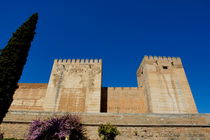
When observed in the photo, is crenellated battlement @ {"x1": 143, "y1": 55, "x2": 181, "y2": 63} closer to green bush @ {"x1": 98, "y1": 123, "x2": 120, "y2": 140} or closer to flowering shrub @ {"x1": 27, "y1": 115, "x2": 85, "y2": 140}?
green bush @ {"x1": 98, "y1": 123, "x2": 120, "y2": 140}

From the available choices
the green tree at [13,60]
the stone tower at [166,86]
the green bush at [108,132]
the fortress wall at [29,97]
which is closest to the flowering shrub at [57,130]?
the green bush at [108,132]

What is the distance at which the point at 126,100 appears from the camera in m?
16.8

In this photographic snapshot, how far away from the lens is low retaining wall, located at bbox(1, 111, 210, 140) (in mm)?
9656

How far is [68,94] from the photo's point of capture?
15.0 metres

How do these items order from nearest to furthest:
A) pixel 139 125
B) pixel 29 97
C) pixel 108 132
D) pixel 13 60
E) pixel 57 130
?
pixel 13 60 < pixel 57 130 < pixel 108 132 < pixel 139 125 < pixel 29 97

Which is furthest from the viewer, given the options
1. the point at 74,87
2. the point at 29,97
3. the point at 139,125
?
the point at 29,97

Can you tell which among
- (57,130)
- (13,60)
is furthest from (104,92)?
(13,60)

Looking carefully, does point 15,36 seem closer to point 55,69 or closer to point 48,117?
point 48,117

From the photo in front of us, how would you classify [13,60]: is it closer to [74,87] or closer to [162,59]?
[74,87]

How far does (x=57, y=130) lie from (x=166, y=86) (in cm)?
1119

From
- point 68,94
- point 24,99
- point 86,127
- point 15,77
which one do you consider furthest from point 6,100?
point 24,99

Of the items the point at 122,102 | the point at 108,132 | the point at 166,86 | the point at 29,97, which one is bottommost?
the point at 108,132

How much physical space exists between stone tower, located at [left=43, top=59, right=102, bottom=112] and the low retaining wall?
4.02 meters

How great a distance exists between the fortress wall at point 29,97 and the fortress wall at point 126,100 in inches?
292
